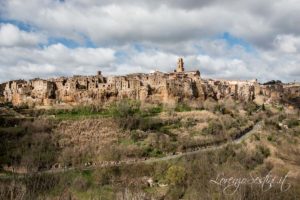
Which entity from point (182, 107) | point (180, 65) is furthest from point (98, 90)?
point (180, 65)

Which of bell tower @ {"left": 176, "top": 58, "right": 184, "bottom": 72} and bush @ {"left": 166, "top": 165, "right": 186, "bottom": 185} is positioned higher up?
bell tower @ {"left": 176, "top": 58, "right": 184, "bottom": 72}

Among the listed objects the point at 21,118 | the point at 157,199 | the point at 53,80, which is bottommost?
the point at 157,199

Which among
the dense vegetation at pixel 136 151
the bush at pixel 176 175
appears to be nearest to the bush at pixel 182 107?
the dense vegetation at pixel 136 151

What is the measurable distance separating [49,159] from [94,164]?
3.51 meters

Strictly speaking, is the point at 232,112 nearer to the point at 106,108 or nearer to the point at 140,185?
the point at 106,108

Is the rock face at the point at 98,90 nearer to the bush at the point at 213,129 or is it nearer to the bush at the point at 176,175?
the bush at the point at 213,129

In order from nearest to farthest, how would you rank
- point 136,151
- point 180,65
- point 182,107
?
1. point 136,151
2. point 182,107
3. point 180,65

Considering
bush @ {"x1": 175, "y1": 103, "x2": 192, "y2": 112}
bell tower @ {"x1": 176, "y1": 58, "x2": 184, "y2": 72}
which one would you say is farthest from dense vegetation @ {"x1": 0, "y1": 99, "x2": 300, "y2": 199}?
bell tower @ {"x1": 176, "y1": 58, "x2": 184, "y2": 72}

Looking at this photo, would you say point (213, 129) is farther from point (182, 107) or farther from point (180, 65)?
point (180, 65)

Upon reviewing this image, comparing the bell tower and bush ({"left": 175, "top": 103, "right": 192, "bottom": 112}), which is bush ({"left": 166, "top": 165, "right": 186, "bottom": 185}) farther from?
the bell tower

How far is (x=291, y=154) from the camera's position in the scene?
115ft

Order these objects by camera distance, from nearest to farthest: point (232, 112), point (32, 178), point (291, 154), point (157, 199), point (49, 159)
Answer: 1. point (32, 178)
2. point (157, 199)
3. point (49, 159)
4. point (291, 154)
5. point (232, 112)

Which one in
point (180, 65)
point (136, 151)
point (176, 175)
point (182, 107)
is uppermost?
point (180, 65)

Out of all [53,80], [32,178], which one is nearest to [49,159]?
[32,178]
